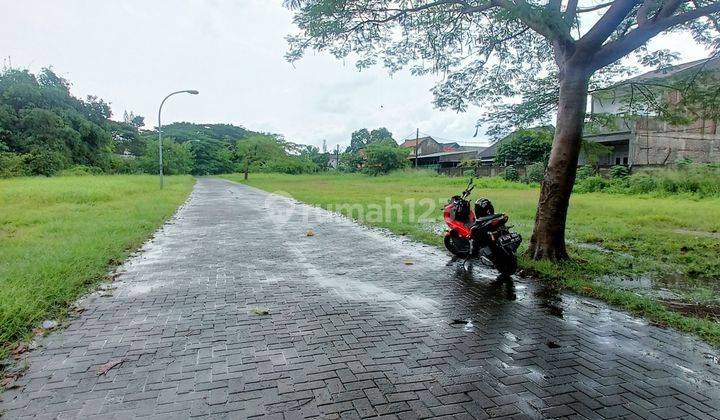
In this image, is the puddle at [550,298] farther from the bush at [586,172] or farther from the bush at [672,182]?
the bush at [586,172]

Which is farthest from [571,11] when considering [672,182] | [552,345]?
[672,182]

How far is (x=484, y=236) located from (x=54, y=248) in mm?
7129

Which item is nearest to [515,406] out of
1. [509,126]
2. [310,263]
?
[310,263]

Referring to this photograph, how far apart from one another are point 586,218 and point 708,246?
410 centimetres

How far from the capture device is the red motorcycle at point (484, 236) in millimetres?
6066

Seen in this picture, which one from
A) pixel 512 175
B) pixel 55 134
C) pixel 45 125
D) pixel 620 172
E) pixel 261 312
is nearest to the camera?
pixel 261 312

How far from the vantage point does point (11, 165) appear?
3019 centimetres

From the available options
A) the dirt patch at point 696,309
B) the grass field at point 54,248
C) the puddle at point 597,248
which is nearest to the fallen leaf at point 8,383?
the grass field at point 54,248

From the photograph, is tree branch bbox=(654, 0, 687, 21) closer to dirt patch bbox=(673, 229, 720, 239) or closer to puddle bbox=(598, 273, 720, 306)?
puddle bbox=(598, 273, 720, 306)

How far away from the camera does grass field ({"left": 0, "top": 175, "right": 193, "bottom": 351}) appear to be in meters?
4.45

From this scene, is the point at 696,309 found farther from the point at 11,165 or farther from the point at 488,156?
the point at 488,156

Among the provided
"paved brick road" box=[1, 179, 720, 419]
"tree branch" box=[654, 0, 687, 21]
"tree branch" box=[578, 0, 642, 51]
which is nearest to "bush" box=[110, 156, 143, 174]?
"paved brick road" box=[1, 179, 720, 419]

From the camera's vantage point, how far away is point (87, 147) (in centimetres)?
4122

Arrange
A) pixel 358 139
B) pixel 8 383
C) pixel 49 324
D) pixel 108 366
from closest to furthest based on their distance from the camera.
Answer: pixel 8 383 < pixel 108 366 < pixel 49 324 < pixel 358 139
